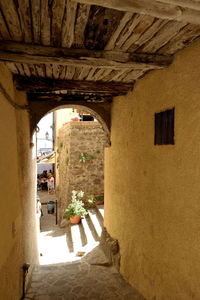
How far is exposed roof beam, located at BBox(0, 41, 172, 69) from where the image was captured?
271 cm

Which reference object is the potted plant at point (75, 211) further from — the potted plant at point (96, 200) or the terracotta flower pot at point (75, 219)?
the potted plant at point (96, 200)

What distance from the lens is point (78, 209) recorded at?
32.1 feet

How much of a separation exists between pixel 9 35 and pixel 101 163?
8.93 metres

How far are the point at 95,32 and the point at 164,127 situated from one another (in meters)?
1.59

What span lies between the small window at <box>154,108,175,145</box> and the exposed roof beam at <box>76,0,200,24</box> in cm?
138

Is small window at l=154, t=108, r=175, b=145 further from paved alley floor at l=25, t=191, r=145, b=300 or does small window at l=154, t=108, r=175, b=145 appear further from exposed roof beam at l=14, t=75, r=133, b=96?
paved alley floor at l=25, t=191, r=145, b=300

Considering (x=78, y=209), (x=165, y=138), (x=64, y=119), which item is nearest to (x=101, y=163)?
(x=78, y=209)

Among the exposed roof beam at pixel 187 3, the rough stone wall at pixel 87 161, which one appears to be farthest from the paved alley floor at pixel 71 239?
the exposed roof beam at pixel 187 3

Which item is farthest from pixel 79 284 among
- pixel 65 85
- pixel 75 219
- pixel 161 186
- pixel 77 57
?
pixel 75 219

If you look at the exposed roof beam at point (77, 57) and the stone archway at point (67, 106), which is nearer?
the exposed roof beam at point (77, 57)

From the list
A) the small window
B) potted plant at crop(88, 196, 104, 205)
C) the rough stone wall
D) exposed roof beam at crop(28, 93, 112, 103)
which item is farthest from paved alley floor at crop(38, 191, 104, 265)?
the small window

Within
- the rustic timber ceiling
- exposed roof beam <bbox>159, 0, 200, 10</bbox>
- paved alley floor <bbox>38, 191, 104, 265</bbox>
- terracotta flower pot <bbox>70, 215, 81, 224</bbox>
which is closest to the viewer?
exposed roof beam <bbox>159, 0, 200, 10</bbox>

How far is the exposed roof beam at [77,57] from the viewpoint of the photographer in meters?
2.71

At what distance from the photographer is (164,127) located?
133 inches
